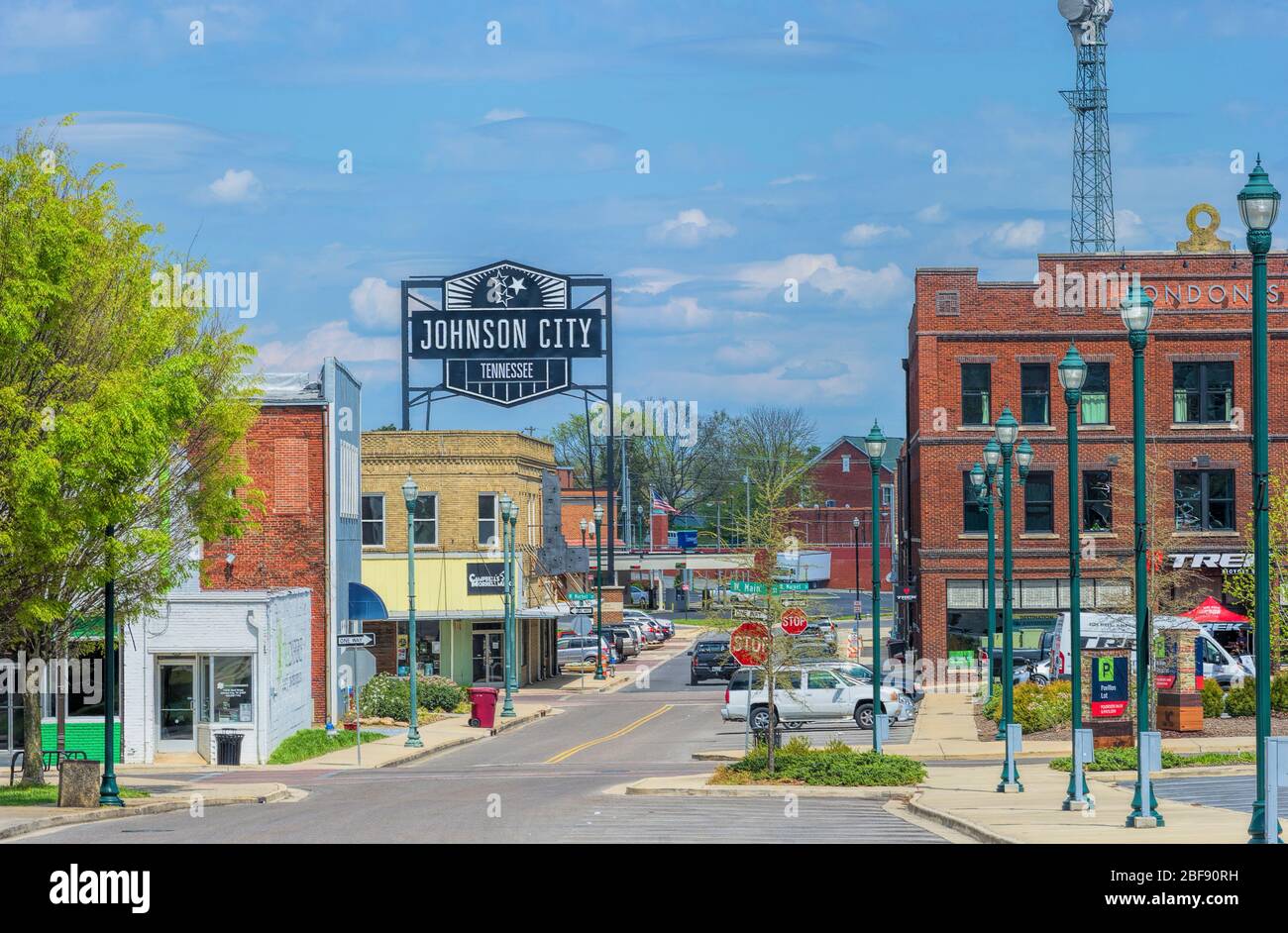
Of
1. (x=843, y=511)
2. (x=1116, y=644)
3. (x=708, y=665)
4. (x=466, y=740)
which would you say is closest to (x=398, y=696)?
(x=466, y=740)

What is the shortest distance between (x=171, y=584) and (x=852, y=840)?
1359cm

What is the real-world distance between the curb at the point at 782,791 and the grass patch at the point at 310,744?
35.7ft

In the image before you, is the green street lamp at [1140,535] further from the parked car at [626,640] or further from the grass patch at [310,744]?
the parked car at [626,640]

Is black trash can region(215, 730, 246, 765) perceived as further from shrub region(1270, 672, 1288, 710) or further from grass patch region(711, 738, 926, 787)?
shrub region(1270, 672, 1288, 710)

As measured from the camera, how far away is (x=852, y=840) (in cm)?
1983

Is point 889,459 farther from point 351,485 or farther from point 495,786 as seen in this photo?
point 495,786

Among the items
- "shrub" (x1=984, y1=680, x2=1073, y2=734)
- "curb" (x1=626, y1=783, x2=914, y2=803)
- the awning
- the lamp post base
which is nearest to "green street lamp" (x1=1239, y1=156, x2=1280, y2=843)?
"curb" (x1=626, y1=783, x2=914, y2=803)

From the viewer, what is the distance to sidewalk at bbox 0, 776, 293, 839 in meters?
22.7

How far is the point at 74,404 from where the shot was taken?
80.7 feet

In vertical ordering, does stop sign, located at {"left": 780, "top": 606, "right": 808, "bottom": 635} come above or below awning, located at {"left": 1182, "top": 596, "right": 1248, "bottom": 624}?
above

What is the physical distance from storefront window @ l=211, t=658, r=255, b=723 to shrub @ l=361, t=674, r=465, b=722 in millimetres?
8758

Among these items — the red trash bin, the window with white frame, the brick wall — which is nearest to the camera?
the brick wall

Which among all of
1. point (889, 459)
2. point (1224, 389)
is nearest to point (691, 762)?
point (1224, 389)

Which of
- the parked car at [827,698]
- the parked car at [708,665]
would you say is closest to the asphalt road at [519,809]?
the parked car at [827,698]
